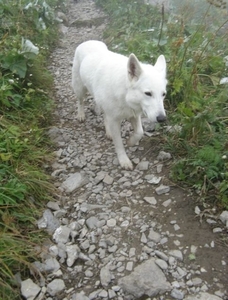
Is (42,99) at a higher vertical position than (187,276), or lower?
higher

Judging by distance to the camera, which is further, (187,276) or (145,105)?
(145,105)

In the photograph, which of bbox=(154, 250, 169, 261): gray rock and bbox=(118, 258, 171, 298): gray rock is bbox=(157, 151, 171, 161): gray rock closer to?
bbox=(154, 250, 169, 261): gray rock

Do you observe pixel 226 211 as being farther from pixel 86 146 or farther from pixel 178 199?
pixel 86 146

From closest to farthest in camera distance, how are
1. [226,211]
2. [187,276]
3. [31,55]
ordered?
[187,276] < [226,211] < [31,55]

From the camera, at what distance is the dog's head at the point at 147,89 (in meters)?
3.35

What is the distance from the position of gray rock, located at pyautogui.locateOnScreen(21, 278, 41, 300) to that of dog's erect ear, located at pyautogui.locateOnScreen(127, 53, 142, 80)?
229cm

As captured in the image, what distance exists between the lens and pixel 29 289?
2715mm

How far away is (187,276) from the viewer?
2730 millimetres

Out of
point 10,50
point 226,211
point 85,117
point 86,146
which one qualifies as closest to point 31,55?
point 10,50

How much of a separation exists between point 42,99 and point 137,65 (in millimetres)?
2253

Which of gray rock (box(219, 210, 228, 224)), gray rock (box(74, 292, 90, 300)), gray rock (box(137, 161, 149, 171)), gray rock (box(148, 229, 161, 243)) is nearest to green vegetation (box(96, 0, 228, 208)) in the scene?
gray rock (box(219, 210, 228, 224))

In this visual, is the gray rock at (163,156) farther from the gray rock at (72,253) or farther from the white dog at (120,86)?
the gray rock at (72,253)

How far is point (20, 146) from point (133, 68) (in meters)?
1.63

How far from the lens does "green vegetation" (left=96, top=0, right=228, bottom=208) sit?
11.0 ft
